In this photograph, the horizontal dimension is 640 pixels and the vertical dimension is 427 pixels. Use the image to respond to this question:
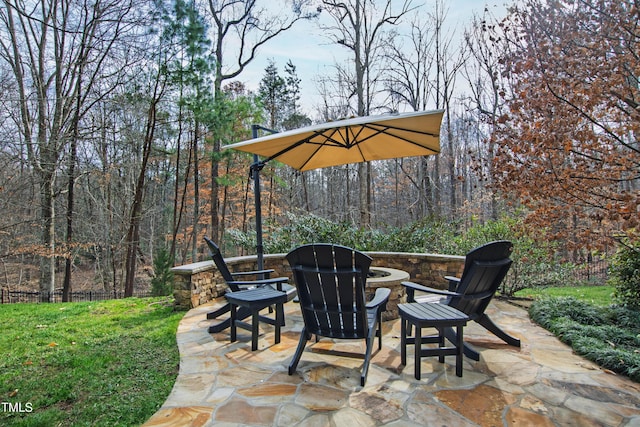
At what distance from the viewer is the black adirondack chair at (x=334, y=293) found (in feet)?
7.64

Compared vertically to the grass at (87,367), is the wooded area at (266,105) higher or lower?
higher

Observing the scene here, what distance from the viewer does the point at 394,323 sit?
3.66 metres

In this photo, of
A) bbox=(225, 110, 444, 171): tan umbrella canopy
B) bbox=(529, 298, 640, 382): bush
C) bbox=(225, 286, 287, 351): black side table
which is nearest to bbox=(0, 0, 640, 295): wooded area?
bbox=(529, 298, 640, 382): bush

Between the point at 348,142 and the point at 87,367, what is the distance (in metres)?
3.07

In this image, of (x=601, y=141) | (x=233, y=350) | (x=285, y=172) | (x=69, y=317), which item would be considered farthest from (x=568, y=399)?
(x=285, y=172)

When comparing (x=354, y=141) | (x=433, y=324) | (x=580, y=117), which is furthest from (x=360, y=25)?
(x=433, y=324)

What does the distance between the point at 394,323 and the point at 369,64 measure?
9971 mm

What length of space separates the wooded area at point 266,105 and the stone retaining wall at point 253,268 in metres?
1.27

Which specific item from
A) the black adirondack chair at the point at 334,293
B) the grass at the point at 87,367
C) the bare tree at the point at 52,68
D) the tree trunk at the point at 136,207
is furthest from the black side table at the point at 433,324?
the bare tree at the point at 52,68

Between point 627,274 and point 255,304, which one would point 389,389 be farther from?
point 627,274

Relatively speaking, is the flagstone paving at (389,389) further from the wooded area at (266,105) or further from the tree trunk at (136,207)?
the tree trunk at (136,207)

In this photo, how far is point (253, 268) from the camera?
17.0ft

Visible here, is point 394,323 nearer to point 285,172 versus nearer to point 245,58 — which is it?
point 245,58

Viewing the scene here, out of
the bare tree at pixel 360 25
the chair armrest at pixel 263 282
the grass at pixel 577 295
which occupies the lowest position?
the grass at pixel 577 295
